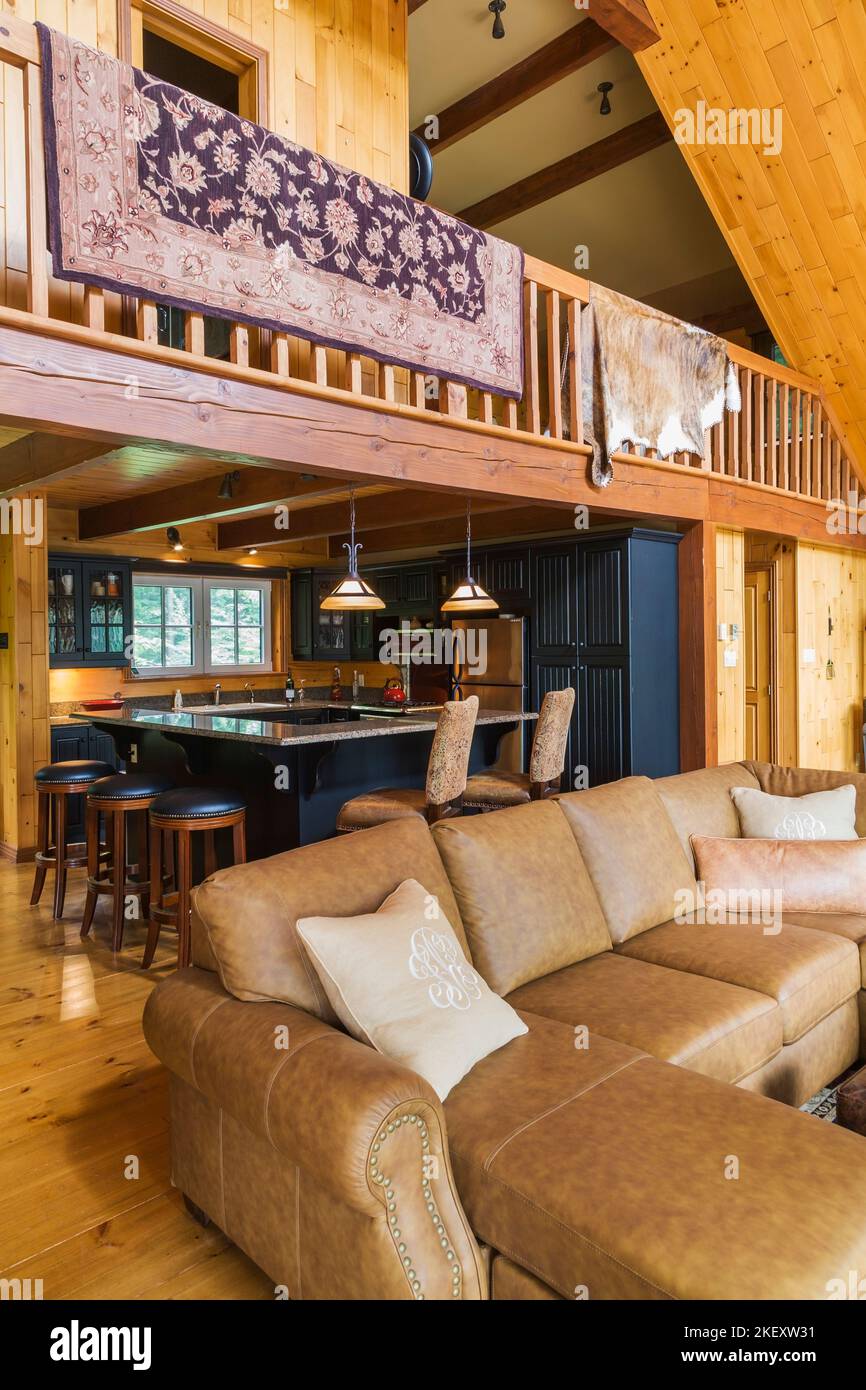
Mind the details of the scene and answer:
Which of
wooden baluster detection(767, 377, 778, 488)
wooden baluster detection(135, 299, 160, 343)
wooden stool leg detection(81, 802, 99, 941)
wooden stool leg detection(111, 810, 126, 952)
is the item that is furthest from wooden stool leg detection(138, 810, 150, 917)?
wooden baluster detection(767, 377, 778, 488)

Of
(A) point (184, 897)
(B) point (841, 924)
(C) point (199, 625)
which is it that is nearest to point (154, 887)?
(A) point (184, 897)

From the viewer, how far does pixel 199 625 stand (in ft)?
25.3

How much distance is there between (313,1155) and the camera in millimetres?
1458

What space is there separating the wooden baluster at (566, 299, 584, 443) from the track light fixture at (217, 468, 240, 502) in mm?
2014

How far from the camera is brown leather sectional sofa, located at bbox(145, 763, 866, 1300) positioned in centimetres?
139

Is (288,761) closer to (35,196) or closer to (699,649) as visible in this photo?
(35,196)

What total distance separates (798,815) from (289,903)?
220cm

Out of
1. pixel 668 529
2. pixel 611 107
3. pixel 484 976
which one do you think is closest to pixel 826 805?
pixel 484 976

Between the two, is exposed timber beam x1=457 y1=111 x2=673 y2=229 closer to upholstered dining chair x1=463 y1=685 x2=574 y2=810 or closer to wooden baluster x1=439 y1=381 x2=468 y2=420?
wooden baluster x1=439 y1=381 x2=468 y2=420

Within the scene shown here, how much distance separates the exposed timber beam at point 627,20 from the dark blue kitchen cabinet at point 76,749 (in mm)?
5269

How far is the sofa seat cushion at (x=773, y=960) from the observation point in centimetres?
241

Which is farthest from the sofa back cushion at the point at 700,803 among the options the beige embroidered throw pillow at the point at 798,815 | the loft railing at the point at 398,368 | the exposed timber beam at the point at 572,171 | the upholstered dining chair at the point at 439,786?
the exposed timber beam at the point at 572,171

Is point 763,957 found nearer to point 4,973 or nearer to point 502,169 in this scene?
point 4,973
